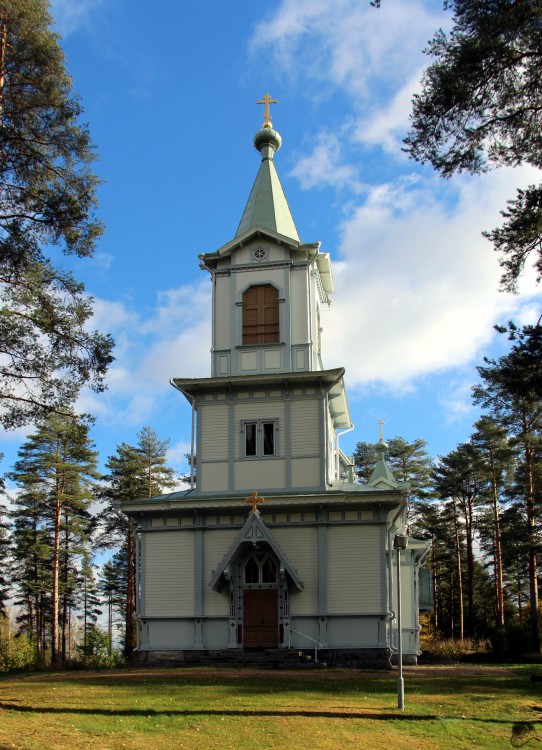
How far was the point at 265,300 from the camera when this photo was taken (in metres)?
27.8

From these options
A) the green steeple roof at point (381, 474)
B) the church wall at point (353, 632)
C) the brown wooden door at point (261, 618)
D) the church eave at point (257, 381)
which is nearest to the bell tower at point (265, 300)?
the church eave at point (257, 381)

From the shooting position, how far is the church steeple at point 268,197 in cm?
2902

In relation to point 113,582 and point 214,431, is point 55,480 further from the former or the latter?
point 214,431

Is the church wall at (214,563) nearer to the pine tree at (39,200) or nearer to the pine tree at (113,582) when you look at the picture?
the pine tree at (39,200)

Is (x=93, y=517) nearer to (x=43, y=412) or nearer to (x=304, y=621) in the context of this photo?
(x=304, y=621)

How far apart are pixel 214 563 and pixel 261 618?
215 cm

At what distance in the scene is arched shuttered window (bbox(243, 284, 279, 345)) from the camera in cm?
2744

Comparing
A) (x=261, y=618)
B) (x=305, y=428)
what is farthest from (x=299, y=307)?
(x=261, y=618)

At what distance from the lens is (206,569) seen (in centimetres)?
2491

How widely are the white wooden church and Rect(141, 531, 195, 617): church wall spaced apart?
0.11ft

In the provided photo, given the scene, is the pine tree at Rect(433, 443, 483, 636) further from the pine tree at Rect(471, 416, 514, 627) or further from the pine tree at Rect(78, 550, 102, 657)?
the pine tree at Rect(78, 550, 102, 657)

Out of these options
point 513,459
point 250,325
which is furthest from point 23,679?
point 513,459

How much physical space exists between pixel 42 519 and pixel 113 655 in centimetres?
826

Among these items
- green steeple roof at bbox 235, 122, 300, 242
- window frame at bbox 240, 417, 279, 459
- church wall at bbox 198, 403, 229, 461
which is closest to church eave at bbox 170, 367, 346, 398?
church wall at bbox 198, 403, 229, 461
